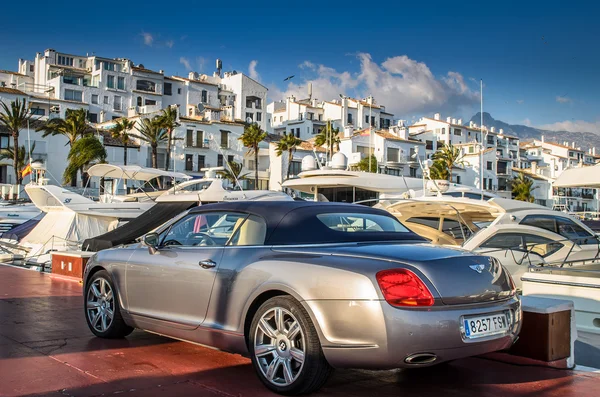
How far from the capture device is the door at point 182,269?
5574mm

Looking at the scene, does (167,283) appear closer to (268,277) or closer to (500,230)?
(268,277)

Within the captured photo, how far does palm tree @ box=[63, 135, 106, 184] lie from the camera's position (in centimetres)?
5024

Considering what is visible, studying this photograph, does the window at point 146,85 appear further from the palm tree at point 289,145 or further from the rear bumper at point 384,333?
the rear bumper at point 384,333

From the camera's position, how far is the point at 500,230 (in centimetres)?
1245

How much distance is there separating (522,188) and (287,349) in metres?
86.9

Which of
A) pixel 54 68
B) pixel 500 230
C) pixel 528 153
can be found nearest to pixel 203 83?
pixel 54 68

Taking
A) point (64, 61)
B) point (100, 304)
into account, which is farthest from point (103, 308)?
point (64, 61)

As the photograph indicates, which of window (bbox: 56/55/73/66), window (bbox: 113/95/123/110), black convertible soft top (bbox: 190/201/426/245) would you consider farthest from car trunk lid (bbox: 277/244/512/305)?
window (bbox: 56/55/73/66)

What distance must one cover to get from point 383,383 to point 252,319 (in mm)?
1205

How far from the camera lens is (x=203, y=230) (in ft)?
20.1

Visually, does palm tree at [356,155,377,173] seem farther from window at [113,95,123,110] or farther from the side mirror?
the side mirror

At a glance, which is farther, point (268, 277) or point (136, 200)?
point (136, 200)

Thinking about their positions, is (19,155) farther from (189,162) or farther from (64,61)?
(64,61)

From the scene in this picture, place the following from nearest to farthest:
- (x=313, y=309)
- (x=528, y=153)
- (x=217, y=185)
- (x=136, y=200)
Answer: (x=313, y=309)
(x=217, y=185)
(x=136, y=200)
(x=528, y=153)
